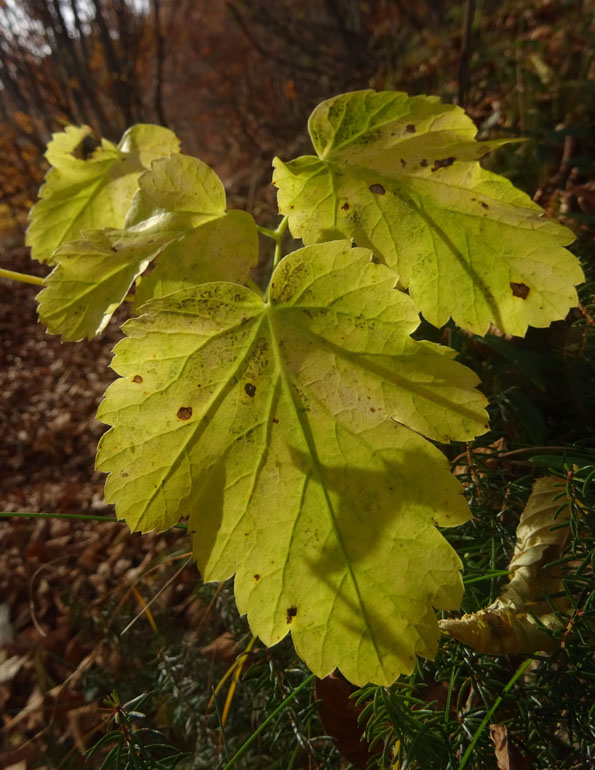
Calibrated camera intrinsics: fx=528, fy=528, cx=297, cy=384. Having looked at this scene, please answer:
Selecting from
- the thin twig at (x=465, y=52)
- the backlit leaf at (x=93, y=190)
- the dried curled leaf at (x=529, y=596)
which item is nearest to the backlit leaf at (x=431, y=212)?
the dried curled leaf at (x=529, y=596)

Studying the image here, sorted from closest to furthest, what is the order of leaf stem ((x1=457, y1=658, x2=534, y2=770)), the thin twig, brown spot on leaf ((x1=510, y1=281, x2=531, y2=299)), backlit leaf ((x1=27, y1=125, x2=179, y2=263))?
leaf stem ((x1=457, y1=658, x2=534, y2=770))
brown spot on leaf ((x1=510, y1=281, x2=531, y2=299))
backlit leaf ((x1=27, y1=125, x2=179, y2=263))
the thin twig

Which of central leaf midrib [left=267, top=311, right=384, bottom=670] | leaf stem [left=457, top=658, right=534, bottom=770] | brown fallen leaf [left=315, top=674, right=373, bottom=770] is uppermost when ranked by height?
central leaf midrib [left=267, top=311, right=384, bottom=670]

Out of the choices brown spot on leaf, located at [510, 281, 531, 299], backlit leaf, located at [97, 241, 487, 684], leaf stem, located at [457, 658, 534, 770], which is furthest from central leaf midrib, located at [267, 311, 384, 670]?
brown spot on leaf, located at [510, 281, 531, 299]

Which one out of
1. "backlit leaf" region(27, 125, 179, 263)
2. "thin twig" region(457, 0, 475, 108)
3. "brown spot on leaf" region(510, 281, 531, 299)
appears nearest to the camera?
"brown spot on leaf" region(510, 281, 531, 299)

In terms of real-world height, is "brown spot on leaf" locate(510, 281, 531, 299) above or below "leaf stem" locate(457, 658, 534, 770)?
above

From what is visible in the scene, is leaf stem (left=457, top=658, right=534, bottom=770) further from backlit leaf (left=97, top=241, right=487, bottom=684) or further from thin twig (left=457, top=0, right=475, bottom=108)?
thin twig (left=457, top=0, right=475, bottom=108)

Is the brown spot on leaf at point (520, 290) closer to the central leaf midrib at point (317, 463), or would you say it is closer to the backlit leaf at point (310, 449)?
the backlit leaf at point (310, 449)
